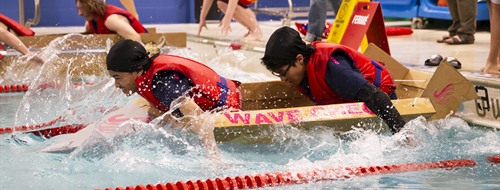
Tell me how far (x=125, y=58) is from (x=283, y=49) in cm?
77

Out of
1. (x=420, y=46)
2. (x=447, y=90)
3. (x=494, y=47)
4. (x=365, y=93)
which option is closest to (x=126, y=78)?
(x=365, y=93)

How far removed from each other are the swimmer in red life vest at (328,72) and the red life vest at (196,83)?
12.0 inches

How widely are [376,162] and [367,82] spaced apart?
40 cm

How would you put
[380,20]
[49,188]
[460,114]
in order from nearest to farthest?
[49,188]
[460,114]
[380,20]

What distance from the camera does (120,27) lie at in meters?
7.75

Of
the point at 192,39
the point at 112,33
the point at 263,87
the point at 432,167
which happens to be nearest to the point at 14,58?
the point at 112,33

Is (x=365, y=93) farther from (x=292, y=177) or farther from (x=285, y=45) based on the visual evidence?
(x=292, y=177)

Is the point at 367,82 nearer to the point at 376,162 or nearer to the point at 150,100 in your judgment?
the point at 376,162

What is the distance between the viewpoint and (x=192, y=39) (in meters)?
9.90

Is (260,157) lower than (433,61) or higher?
higher

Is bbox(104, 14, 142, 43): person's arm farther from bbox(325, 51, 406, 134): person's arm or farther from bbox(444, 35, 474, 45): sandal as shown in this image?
bbox(325, 51, 406, 134): person's arm

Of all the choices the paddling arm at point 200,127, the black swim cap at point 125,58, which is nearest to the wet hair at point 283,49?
the paddling arm at point 200,127

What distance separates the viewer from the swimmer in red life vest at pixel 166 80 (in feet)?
13.3

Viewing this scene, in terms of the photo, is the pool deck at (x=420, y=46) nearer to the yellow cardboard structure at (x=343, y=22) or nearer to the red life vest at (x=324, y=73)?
the yellow cardboard structure at (x=343, y=22)
